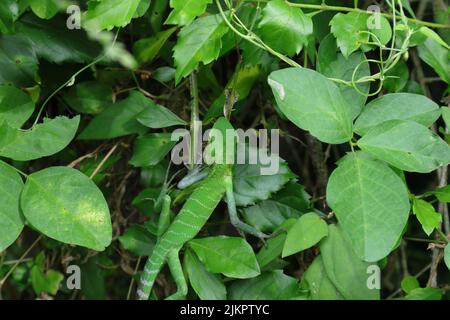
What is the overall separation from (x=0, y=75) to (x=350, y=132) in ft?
3.17

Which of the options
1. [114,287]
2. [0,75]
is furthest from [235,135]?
[114,287]

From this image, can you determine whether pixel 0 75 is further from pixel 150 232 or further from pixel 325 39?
pixel 325 39

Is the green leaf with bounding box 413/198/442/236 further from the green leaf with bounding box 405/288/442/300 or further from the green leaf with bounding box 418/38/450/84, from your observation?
the green leaf with bounding box 418/38/450/84

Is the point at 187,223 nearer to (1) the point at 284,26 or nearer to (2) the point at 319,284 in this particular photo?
(2) the point at 319,284

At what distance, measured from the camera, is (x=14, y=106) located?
5.06ft

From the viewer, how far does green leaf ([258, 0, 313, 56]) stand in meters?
1.27

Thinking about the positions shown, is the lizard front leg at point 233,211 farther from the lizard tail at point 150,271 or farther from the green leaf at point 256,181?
the lizard tail at point 150,271

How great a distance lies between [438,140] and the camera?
119 cm

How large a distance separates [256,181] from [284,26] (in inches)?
17.3

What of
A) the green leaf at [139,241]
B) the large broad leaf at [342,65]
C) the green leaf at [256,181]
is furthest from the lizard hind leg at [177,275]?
the large broad leaf at [342,65]

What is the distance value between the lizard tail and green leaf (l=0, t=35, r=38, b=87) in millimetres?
594

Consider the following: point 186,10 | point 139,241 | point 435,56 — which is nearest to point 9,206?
point 139,241

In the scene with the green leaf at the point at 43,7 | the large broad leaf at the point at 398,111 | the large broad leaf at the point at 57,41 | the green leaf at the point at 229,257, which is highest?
the green leaf at the point at 43,7

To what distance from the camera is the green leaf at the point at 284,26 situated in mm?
1272
